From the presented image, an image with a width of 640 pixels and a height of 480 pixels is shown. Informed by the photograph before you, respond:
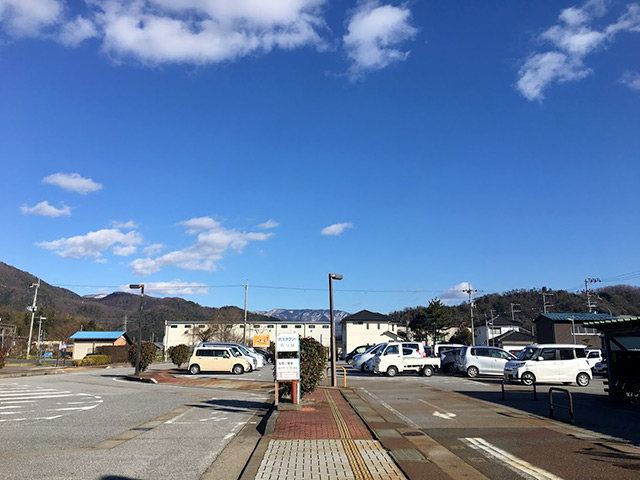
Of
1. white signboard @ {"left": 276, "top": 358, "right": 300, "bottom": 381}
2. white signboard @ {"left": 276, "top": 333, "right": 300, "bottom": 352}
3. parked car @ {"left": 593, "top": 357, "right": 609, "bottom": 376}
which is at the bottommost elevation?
parked car @ {"left": 593, "top": 357, "right": 609, "bottom": 376}

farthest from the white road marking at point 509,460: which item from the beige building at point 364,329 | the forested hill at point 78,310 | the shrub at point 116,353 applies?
the forested hill at point 78,310

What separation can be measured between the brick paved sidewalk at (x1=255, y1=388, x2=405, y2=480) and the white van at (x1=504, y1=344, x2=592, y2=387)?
11921mm

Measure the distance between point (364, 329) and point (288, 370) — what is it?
66197 millimetres

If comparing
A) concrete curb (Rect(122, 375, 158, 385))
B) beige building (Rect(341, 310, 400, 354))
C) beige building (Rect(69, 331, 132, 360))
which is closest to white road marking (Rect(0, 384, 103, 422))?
concrete curb (Rect(122, 375, 158, 385))

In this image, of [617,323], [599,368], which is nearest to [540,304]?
[599,368]

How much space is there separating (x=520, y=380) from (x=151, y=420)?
16.0 metres

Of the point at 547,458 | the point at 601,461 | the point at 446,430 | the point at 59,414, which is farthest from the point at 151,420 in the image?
the point at 601,461

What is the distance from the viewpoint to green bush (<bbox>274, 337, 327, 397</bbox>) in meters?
13.4

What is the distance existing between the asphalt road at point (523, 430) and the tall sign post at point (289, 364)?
95.3 inches

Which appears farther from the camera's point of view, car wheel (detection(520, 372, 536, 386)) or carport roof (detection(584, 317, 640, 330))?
car wheel (detection(520, 372, 536, 386))

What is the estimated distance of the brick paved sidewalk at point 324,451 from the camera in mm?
6715

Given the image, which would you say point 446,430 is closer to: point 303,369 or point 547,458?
point 547,458

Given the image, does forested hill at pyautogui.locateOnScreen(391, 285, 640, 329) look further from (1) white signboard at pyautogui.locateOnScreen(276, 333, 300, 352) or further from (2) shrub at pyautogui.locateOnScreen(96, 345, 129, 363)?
(1) white signboard at pyautogui.locateOnScreen(276, 333, 300, 352)

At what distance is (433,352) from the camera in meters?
33.3
